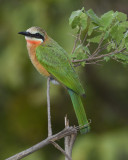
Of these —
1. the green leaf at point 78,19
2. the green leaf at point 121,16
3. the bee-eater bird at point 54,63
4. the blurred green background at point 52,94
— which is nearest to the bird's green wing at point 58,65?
the bee-eater bird at point 54,63

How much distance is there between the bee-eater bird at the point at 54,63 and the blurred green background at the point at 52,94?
1.33m

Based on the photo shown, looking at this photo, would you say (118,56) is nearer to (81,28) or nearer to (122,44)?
(122,44)

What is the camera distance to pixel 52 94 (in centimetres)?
390

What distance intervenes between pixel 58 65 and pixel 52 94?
167 centimetres

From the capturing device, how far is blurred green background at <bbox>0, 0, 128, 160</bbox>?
12.2ft

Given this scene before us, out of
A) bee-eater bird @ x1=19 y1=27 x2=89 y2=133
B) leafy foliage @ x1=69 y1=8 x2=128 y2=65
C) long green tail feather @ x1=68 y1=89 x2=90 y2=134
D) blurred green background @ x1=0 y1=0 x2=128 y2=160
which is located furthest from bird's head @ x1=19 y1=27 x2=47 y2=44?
blurred green background @ x1=0 y1=0 x2=128 y2=160

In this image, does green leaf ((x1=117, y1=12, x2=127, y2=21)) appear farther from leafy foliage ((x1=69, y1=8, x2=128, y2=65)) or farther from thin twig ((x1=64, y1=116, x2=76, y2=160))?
thin twig ((x1=64, y1=116, x2=76, y2=160))

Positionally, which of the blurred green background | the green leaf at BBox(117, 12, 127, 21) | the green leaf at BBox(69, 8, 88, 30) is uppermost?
the green leaf at BBox(69, 8, 88, 30)

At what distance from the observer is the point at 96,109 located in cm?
449

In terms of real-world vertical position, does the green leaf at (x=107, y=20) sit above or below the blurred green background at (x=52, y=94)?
above

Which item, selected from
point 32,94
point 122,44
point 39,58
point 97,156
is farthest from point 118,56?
point 32,94

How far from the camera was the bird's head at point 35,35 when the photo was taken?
229cm

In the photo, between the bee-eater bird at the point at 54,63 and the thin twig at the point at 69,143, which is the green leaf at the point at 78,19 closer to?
the bee-eater bird at the point at 54,63

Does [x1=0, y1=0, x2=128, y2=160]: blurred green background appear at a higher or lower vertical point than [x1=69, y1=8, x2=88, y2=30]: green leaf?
lower
